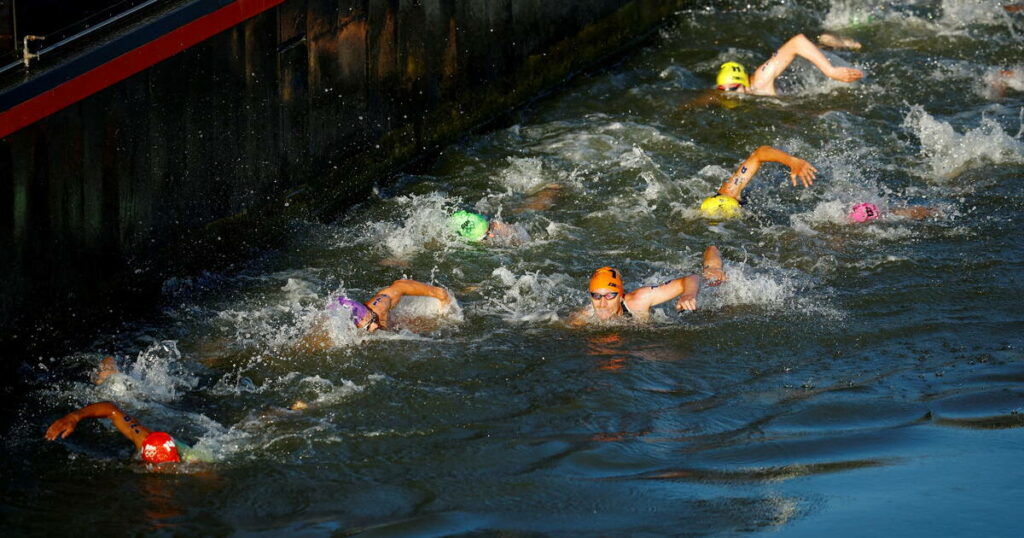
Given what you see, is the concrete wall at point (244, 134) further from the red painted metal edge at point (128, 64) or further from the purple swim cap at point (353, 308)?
the purple swim cap at point (353, 308)

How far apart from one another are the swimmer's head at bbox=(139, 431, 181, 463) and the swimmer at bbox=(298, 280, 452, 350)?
225 centimetres

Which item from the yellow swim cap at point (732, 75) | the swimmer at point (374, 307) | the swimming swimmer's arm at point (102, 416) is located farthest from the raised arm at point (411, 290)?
the yellow swim cap at point (732, 75)

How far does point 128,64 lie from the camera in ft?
37.2

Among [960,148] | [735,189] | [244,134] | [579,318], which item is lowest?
[579,318]

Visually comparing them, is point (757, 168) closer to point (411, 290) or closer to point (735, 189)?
point (735, 189)

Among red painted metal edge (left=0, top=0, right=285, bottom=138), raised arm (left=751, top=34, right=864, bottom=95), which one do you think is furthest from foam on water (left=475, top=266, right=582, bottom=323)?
raised arm (left=751, top=34, right=864, bottom=95)

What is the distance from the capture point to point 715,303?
39.7 feet

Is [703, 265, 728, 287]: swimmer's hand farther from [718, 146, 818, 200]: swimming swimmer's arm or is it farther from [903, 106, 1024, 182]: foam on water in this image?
[903, 106, 1024, 182]: foam on water

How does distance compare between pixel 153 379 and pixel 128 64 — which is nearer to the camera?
pixel 153 379

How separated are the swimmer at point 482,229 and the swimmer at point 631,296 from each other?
1910 millimetres

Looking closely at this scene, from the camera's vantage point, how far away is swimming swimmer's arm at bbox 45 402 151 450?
930 centimetres

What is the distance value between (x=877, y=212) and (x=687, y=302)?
3591mm

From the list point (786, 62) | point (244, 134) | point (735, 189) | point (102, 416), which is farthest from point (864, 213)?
point (102, 416)

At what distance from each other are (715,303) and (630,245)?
1843mm
